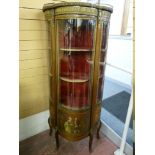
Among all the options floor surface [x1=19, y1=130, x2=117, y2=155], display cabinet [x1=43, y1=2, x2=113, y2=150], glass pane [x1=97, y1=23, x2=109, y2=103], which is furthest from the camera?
floor surface [x1=19, y1=130, x2=117, y2=155]

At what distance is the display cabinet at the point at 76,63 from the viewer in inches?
45.2

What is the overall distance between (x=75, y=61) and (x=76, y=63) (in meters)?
0.02

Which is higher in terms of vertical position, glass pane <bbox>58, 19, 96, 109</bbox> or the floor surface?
glass pane <bbox>58, 19, 96, 109</bbox>

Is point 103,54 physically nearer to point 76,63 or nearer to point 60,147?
point 76,63

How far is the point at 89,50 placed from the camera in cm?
125

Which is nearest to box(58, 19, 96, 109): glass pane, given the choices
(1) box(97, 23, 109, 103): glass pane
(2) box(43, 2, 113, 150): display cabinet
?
(2) box(43, 2, 113, 150): display cabinet

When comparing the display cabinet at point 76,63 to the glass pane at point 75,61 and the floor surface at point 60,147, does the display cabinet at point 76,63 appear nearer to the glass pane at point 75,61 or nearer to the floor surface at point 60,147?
the glass pane at point 75,61

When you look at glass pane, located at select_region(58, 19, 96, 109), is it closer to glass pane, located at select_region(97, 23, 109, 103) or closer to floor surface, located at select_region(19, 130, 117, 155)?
glass pane, located at select_region(97, 23, 109, 103)

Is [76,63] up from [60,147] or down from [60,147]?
up

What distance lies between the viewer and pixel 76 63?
131 cm

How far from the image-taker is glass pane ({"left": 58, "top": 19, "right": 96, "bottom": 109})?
3.91 feet

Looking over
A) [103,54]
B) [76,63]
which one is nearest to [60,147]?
[76,63]

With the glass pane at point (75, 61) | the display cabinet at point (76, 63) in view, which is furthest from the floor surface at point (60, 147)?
the glass pane at point (75, 61)
